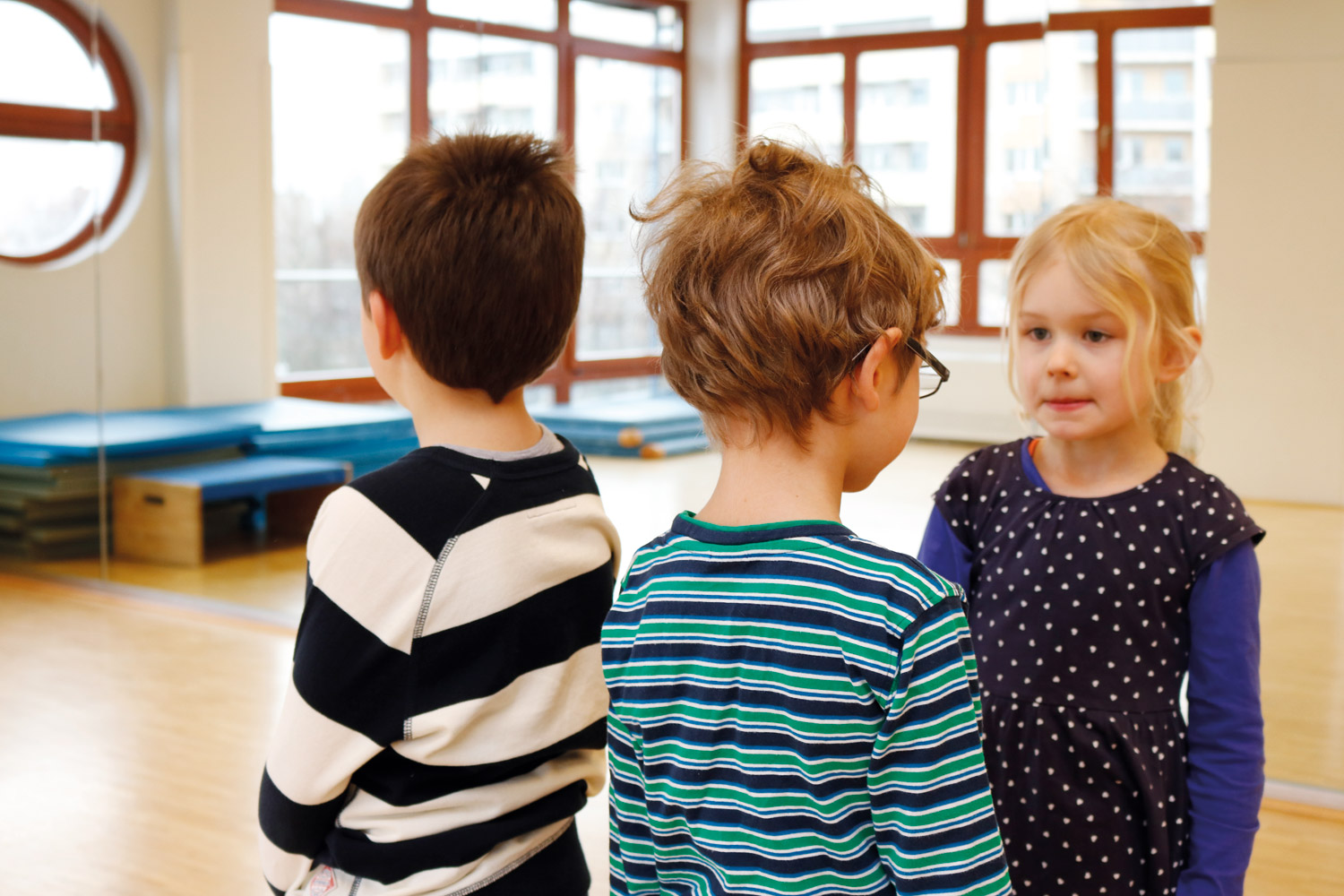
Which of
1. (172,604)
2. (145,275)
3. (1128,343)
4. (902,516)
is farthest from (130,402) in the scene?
(1128,343)

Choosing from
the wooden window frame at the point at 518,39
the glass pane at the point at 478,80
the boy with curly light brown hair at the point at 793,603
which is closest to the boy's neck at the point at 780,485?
the boy with curly light brown hair at the point at 793,603

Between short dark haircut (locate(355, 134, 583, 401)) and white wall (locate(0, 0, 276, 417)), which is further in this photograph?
white wall (locate(0, 0, 276, 417))

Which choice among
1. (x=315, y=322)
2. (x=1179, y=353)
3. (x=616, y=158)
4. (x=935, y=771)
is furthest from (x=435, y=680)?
(x=616, y=158)

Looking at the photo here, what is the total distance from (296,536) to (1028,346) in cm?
338

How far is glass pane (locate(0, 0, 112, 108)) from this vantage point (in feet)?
13.8

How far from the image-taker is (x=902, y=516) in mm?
3316

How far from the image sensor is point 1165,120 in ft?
8.77

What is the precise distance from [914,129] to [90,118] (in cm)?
270

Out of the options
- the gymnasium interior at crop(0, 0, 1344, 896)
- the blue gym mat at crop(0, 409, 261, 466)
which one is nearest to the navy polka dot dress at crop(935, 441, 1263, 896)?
the gymnasium interior at crop(0, 0, 1344, 896)

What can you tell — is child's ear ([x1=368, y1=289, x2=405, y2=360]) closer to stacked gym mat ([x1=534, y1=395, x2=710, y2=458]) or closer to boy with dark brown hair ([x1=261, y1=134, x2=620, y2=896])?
boy with dark brown hair ([x1=261, y1=134, x2=620, y2=896])

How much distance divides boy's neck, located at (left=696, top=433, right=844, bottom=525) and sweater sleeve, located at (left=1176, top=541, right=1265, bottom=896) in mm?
505

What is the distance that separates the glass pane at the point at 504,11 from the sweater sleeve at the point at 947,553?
2.92 m

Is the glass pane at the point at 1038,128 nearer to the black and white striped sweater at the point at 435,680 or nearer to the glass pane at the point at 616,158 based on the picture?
the glass pane at the point at 616,158

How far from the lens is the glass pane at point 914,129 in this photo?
3.48m
